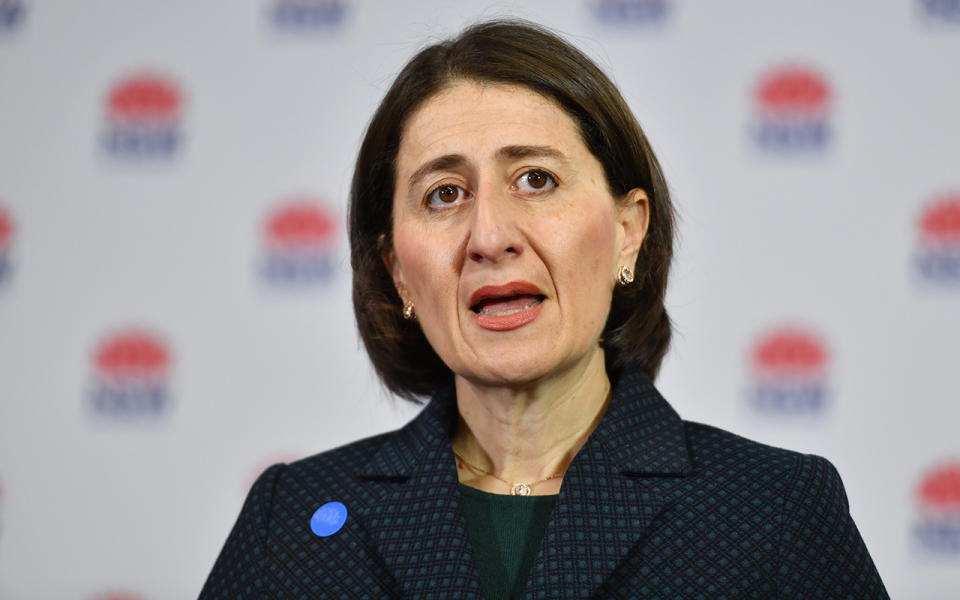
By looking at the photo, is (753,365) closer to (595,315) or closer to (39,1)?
(595,315)

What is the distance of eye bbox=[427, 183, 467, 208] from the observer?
1517 mm

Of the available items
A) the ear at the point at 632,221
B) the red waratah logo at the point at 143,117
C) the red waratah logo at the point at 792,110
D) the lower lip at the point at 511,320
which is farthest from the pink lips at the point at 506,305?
the red waratah logo at the point at 143,117

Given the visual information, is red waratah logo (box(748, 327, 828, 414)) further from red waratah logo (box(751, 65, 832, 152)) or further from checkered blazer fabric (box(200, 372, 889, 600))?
checkered blazer fabric (box(200, 372, 889, 600))

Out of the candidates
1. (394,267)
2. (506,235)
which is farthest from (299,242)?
(506,235)

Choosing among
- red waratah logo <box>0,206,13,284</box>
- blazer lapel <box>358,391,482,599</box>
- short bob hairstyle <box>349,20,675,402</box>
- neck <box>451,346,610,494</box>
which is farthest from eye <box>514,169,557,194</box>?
red waratah logo <box>0,206,13,284</box>

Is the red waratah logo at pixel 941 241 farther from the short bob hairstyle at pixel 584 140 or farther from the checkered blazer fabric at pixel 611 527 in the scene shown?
the checkered blazer fabric at pixel 611 527

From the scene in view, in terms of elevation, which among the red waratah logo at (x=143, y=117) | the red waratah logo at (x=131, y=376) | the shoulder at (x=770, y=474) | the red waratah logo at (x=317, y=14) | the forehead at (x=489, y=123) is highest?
the red waratah logo at (x=317, y=14)

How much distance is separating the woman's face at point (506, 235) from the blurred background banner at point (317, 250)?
1161 millimetres

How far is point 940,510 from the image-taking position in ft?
8.60

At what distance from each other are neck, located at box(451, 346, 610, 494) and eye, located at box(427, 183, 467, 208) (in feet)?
0.92

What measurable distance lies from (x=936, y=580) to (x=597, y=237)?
170 centimetres

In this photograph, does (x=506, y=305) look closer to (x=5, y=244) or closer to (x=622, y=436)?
(x=622, y=436)

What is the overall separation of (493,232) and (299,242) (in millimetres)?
1551

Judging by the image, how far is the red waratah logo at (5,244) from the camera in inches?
117
